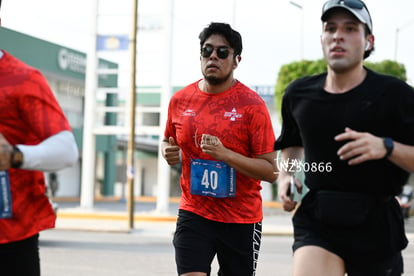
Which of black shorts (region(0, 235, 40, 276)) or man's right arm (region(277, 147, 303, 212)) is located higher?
man's right arm (region(277, 147, 303, 212))

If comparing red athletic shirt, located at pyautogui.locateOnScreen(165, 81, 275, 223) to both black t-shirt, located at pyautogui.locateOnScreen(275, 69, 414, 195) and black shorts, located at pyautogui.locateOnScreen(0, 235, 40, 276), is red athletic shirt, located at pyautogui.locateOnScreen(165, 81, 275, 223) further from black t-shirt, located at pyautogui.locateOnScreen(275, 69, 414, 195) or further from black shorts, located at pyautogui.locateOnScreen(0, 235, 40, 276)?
black shorts, located at pyautogui.locateOnScreen(0, 235, 40, 276)

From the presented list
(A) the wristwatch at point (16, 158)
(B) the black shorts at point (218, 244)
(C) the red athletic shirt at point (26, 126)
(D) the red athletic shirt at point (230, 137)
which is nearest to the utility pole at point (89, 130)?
(D) the red athletic shirt at point (230, 137)

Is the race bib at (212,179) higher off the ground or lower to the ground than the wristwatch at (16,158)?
lower

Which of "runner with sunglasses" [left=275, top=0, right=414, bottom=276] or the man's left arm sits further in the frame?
"runner with sunglasses" [left=275, top=0, right=414, bottom=276]

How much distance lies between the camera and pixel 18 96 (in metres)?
3.22

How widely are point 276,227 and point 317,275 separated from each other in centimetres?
1896

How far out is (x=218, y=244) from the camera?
5.13m

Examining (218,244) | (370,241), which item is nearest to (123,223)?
(218,244)

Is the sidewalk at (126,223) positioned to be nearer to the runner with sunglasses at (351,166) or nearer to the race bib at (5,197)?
the runner with sunglasses at (351,166)

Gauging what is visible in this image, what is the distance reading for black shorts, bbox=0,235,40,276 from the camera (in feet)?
10.8

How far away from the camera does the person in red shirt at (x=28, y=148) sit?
10.3ft

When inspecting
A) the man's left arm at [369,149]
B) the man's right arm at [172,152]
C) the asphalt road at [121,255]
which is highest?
the man's left arm at [369,149]

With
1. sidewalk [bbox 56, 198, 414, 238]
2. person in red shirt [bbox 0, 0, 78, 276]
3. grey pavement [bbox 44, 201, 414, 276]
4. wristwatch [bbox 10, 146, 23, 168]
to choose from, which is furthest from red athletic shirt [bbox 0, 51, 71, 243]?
sidewalk [bbox 56, 198, 414, 238]

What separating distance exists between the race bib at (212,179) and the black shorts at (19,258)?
1.95 metres
